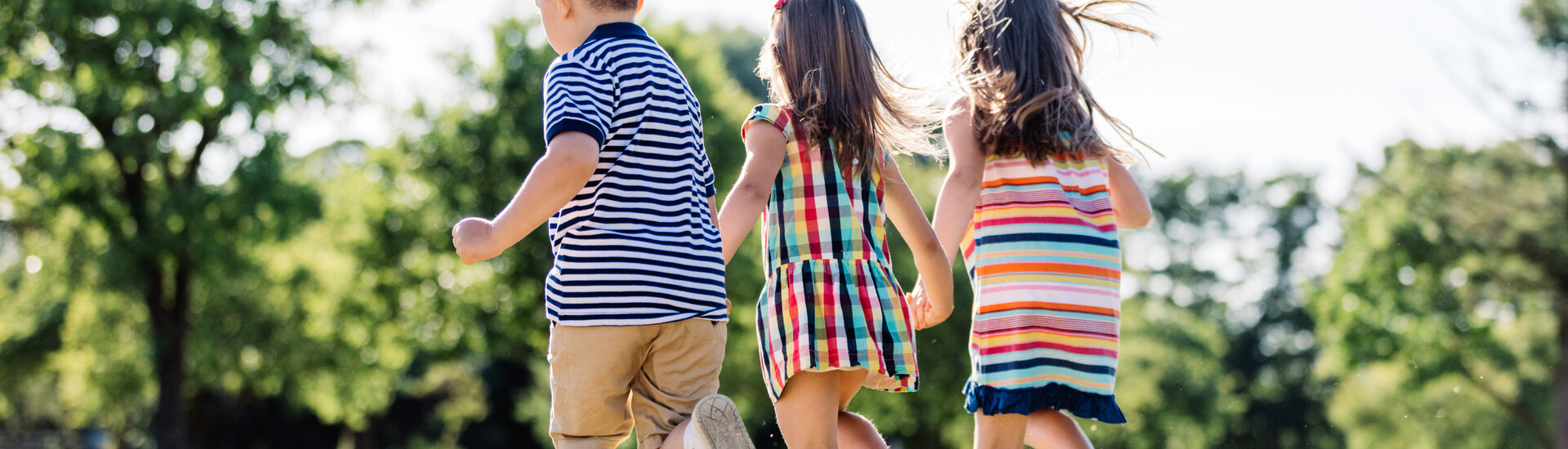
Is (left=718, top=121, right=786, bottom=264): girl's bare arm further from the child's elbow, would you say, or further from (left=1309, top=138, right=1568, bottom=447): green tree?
(left=1309, top=138, right=1568, bottom=447): green tree

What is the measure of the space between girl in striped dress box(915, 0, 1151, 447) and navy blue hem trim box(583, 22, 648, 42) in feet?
3.37

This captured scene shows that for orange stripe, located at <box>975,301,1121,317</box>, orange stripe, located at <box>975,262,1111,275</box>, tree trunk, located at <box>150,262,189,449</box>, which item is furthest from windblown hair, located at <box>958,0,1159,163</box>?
tree trunk, located at <box>150,262,189,449</box>

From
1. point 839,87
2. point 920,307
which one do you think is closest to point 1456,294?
point 920,307

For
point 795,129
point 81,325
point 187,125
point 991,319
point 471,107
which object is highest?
point 795,129

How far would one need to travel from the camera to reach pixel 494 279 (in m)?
19.0

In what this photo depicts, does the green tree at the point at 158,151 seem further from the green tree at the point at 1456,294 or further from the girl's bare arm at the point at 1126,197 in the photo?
the green tree at the point at 1456,294

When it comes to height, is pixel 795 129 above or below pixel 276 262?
above

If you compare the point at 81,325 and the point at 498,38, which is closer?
the point at 81,325

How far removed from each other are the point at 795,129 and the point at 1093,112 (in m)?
1.04

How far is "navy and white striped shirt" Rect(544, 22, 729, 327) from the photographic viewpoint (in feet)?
7.50

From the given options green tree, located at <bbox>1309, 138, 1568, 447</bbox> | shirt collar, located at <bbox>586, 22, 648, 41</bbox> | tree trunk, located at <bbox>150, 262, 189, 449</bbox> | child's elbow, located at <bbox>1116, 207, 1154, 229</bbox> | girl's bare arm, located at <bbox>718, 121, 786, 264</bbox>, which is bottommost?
green tree, located at <bbox>1309, 138, 1568, 447</bbox>

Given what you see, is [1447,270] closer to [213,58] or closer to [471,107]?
[471,107]

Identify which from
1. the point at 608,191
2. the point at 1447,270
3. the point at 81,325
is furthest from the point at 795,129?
the point at 1447,270

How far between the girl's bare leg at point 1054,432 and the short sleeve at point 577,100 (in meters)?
1.46
